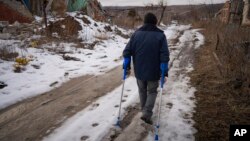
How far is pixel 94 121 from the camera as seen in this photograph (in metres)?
4.71

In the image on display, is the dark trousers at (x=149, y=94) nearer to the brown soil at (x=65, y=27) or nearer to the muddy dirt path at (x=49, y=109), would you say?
the muddy dirt path at (x=49, y=109)

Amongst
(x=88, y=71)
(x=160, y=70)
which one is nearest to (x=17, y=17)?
(x=88, y=71)

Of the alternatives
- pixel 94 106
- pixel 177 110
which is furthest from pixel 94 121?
pixel 177 110

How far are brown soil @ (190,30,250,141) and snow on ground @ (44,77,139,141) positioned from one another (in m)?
1.69

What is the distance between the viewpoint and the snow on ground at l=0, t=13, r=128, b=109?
21.0ft

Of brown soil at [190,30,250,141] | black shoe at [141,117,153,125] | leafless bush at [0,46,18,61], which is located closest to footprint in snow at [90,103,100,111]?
black shoe at [141,117,153,125]

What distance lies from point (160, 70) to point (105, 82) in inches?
131

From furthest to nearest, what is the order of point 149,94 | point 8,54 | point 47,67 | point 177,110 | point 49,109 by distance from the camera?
point 8,54 → point 47,67 → point 49,109 → point 177,110 → point 149,94

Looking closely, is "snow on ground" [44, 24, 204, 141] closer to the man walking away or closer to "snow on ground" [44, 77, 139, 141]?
"snow on ground" [44, 77, 139, 141]

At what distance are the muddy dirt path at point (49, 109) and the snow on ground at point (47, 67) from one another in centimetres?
44

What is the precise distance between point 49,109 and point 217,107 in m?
4.02

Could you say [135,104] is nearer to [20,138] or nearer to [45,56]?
[20,138]

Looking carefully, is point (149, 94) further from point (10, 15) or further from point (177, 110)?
point (10, 15)

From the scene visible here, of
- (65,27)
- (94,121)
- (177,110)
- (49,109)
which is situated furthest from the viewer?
(65,27)
